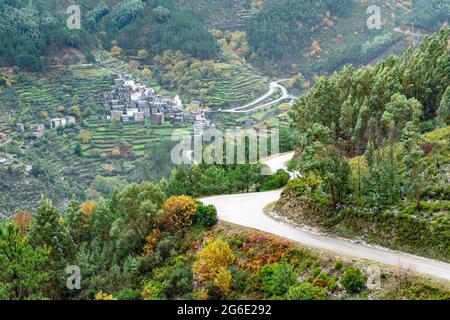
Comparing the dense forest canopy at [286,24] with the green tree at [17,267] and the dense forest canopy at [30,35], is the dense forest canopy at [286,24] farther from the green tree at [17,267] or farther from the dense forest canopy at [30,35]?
the green tree at [17,267]

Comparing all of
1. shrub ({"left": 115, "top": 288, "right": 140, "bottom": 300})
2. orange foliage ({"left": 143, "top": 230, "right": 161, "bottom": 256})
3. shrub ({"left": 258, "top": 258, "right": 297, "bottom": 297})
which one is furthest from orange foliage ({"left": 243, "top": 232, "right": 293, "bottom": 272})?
orange foliage ({"left": 143, "top": 230, "right": 161, "bottom": 256})

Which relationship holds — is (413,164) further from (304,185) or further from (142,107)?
(142,107)

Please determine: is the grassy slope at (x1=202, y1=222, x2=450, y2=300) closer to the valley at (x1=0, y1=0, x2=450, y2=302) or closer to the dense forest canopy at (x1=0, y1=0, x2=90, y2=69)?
the valley at (x1=0, y1=0, x2=450, y2=302)

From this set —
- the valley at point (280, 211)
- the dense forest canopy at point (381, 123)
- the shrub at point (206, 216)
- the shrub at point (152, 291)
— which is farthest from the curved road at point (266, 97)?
the shrub at point (152, 291)

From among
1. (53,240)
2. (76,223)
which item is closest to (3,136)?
(76,223)

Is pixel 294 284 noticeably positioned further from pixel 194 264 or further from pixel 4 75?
pixel 4 75

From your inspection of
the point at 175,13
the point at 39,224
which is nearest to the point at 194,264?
the point at 39,224
